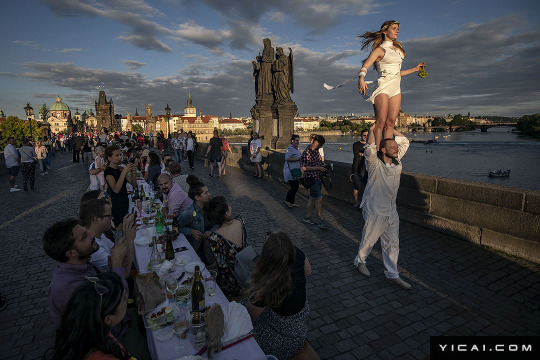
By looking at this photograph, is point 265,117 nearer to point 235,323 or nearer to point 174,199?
point 174,199

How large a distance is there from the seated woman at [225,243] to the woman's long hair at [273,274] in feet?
3.12

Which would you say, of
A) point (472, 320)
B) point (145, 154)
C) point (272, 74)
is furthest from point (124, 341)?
point (272, 74)

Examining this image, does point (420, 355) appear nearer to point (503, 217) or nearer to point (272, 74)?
point (503, 217)

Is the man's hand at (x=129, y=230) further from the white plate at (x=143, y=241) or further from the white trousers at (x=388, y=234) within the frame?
the white trousers at (x=388, y=234)

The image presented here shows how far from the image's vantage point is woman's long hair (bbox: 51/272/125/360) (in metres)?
1.50

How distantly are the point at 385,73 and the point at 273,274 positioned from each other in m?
3.11

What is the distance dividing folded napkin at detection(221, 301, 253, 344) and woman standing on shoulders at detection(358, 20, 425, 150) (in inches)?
117

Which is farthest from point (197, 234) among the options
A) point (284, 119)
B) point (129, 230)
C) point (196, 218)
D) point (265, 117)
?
point (265, 117)

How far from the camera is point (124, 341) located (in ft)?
8.57

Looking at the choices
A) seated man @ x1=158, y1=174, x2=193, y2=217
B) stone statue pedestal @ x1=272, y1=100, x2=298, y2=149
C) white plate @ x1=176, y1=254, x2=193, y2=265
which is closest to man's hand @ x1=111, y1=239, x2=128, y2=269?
white plate @ x1=176, y1=254, x2=193, y2=265

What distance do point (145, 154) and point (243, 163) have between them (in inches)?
245

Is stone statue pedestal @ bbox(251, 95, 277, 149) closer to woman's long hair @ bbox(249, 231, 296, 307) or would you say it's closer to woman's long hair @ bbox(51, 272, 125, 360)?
woman's long hair @ bbox(249, 231, 296, 307)

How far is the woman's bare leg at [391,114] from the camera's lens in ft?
12.8

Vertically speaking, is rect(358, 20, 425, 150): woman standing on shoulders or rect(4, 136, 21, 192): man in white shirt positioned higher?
rect(358, 20, 425, 150): woman standing on shoulders
